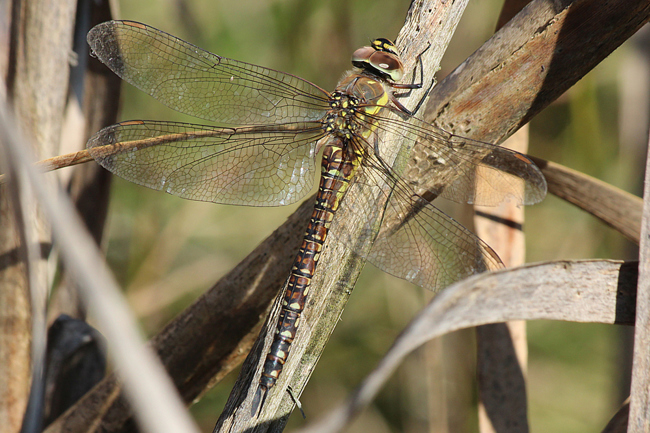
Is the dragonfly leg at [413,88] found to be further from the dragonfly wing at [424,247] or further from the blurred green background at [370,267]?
the blurred green background at [370,267]

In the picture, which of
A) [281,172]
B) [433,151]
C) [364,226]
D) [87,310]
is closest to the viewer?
[364,226]

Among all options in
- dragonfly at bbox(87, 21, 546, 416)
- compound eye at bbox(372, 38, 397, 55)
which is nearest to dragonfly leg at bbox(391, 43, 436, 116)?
dragonfly at bbox(87, 21, 546, 416)

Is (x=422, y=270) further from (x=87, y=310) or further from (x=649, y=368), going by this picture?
(x=87, y=310)

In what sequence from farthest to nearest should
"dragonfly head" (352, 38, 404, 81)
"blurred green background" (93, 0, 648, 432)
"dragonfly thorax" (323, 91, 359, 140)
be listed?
"blurred green background" (93, 0, 648, 432) < "dragonfly thorax" (323, 91, 359, 140) < "dragonfly head" (352, 38, 404, 81)

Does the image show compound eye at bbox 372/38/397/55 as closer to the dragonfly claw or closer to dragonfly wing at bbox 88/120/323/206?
dragonfly wing at bbox 88/120/323/206

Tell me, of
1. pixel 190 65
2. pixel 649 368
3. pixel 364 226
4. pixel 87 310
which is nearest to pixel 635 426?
pixel 649 368

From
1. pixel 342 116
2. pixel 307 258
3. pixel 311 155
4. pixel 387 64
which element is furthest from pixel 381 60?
pixel 307 258

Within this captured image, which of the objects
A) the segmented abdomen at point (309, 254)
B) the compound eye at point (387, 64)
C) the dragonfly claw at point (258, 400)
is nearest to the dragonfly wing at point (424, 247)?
the segmented abdomen at point (309, 254)
